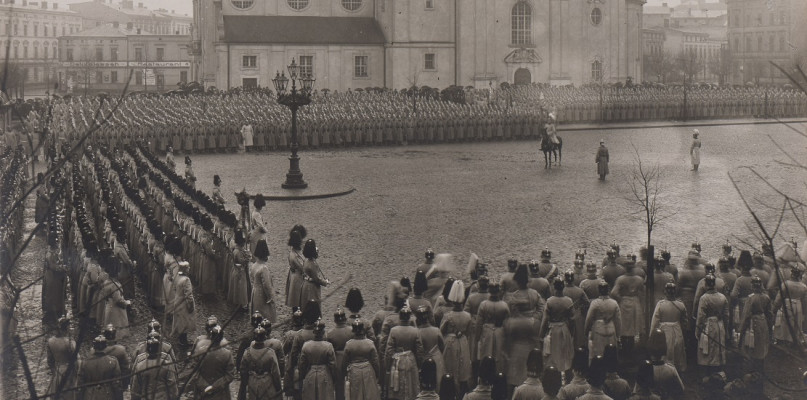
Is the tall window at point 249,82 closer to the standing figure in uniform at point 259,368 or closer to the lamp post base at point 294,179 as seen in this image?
the lamp post base at point 294,179

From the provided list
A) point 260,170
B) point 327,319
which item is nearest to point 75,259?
point 327,319

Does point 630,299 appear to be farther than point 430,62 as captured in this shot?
No

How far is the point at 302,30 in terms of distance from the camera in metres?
57.3

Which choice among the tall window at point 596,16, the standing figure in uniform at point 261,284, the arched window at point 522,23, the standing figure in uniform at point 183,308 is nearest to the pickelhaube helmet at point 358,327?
the standing figure in uniform at point 183,308

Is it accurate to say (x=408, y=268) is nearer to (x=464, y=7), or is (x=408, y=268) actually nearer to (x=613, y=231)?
(x=613, y=231)

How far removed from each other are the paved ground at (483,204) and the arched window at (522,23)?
24.9 meters

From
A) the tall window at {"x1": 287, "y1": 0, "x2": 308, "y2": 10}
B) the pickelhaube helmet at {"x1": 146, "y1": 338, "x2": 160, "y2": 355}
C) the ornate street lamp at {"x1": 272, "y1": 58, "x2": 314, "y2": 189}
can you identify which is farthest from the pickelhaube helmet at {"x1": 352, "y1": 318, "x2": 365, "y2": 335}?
the tall window at {"x1": 287, "y1": 0, "x2": 308, "y2": 10}

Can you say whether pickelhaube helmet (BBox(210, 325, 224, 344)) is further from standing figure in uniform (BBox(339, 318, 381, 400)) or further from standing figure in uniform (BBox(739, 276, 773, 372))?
standing figure in uniform (BBox(739, 276, 773, 372))

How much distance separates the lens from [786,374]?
33.2 feet

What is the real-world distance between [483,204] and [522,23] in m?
40.4

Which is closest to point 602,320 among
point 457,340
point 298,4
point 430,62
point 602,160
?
point 457,340

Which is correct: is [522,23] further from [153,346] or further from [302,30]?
[153,346]

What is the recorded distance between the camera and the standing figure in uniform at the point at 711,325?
395 inches

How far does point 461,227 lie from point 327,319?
7039mm
